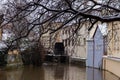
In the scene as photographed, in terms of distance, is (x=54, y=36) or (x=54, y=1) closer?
(x=54, y=1)

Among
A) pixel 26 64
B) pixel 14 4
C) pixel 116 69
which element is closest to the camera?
pixel 14 4

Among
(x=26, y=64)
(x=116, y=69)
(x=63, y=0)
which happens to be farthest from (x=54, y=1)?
(x=26, y=64)

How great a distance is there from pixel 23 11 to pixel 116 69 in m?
22.7

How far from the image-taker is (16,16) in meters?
9.88

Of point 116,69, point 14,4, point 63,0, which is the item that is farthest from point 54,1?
point 116,69

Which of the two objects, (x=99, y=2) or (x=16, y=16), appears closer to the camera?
(x=16, y=16)

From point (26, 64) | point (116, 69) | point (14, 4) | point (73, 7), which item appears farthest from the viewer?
point (26, 64)

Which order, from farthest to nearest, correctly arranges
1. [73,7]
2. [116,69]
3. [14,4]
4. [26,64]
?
[26,64] < [116,69] < [73,7] < [14,4]

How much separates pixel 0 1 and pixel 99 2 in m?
2.88

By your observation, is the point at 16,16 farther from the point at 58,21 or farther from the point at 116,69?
the point at 116,69

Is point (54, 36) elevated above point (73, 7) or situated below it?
below

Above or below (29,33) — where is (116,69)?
below

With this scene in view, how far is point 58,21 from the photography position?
1079cm

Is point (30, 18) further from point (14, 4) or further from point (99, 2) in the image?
point (99, 2)
